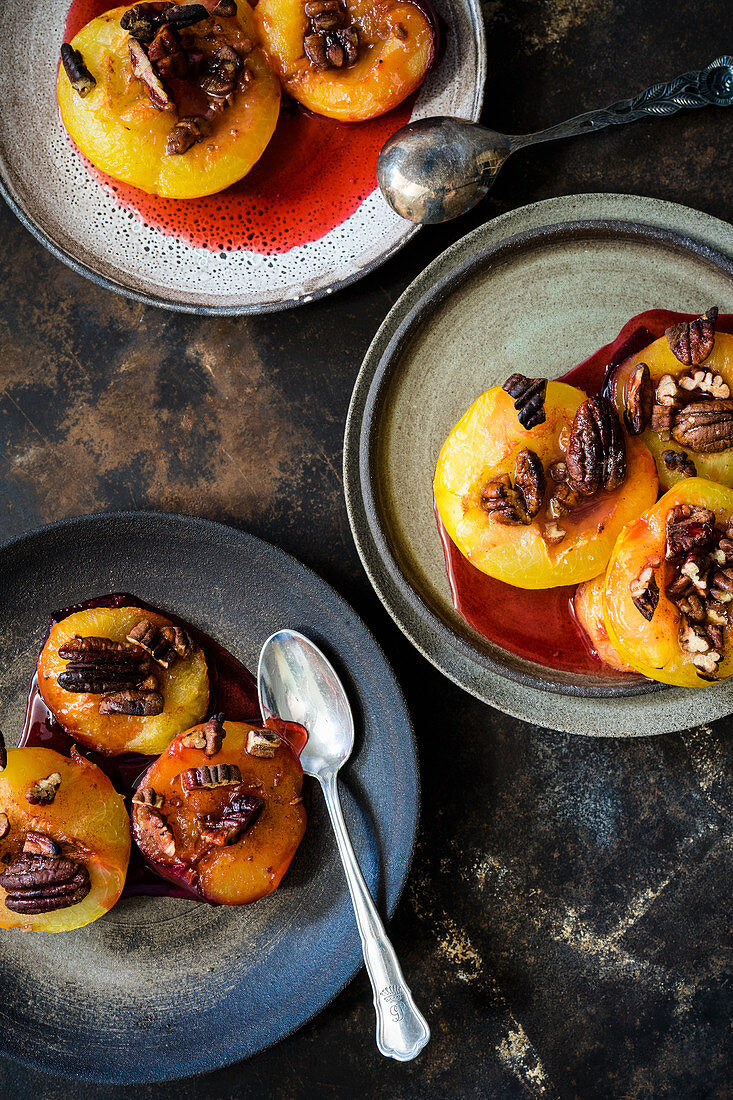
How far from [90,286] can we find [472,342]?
0.80 meters

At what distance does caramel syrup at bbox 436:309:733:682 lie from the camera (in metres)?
1.29

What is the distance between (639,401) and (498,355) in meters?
0.28

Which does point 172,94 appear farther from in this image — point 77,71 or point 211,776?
point 211,776

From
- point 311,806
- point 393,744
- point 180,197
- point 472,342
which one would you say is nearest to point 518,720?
point 393,744

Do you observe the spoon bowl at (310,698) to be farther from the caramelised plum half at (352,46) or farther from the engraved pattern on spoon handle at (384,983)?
the caramelised plum half at (352,46)

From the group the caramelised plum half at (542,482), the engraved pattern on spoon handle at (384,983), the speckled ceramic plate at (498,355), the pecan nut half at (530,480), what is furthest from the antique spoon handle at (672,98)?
the engraved pattern on spoon handle at (384,983)

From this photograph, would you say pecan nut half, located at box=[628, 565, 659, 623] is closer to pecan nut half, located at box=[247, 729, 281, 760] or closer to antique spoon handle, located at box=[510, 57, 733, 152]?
pecan nut half, located at box=[247, 729, 281, 760]

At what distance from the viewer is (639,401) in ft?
3.83

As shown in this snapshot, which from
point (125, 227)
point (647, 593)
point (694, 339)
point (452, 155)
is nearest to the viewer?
point (647, 593)

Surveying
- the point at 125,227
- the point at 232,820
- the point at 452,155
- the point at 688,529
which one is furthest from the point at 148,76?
the point at 232,820

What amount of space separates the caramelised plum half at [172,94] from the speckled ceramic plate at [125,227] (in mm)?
104

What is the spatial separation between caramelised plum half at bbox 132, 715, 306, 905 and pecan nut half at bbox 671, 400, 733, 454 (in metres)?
0.86

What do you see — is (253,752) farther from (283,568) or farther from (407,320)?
(407,320)

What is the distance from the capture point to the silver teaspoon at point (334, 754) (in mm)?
1238
